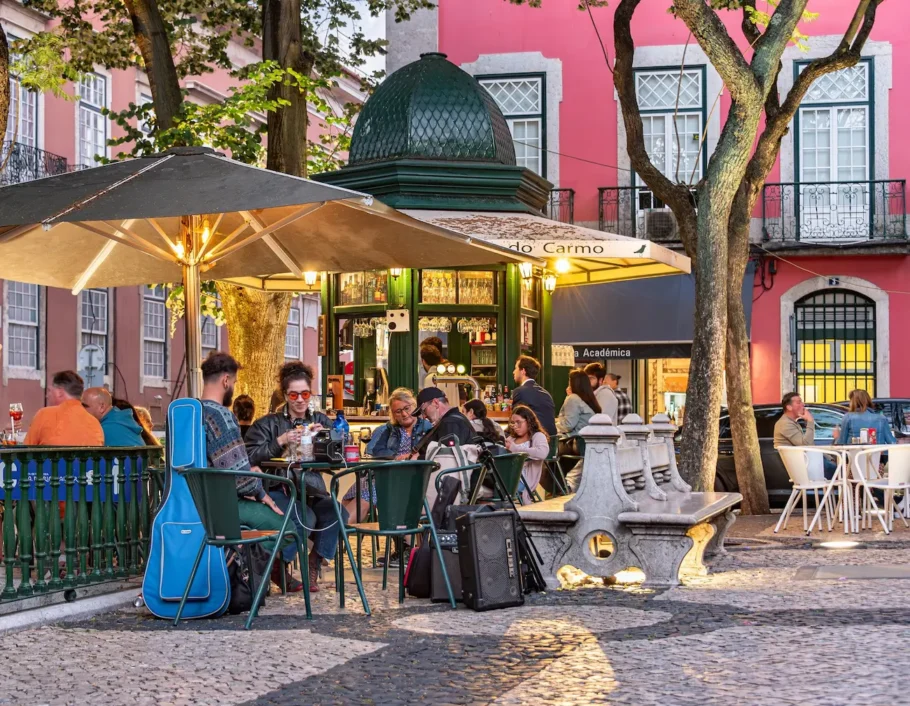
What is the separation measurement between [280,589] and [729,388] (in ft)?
28.3

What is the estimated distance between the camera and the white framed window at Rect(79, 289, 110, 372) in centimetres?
3147

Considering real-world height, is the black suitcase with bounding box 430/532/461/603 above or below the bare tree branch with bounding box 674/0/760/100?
below

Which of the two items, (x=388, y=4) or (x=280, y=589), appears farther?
(x=388, y=4)

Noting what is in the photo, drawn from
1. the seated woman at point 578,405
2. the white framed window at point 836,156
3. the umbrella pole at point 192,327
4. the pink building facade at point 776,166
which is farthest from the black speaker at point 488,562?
the white framed window at point 836,156

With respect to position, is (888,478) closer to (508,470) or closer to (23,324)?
(508,470)

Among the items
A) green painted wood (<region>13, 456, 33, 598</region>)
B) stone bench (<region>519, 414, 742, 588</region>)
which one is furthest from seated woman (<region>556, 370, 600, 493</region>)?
green painted wood (<region>13, 456, 33, 598</region>)

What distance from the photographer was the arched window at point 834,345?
27.2 metres

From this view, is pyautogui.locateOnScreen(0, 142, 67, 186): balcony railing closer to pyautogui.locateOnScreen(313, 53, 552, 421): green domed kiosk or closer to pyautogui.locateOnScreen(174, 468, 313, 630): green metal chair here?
pyautogui.locateOnScreen(313, 53, 552, 421): green domed kiosk

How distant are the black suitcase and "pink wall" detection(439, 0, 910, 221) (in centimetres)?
1875

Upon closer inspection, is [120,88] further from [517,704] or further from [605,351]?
[517,704]

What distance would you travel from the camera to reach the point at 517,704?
19.5ft

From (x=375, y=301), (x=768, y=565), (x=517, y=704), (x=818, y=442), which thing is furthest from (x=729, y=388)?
(x=517, y=704)

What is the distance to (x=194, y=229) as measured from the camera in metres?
10.7

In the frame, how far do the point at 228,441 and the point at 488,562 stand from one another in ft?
5.68
